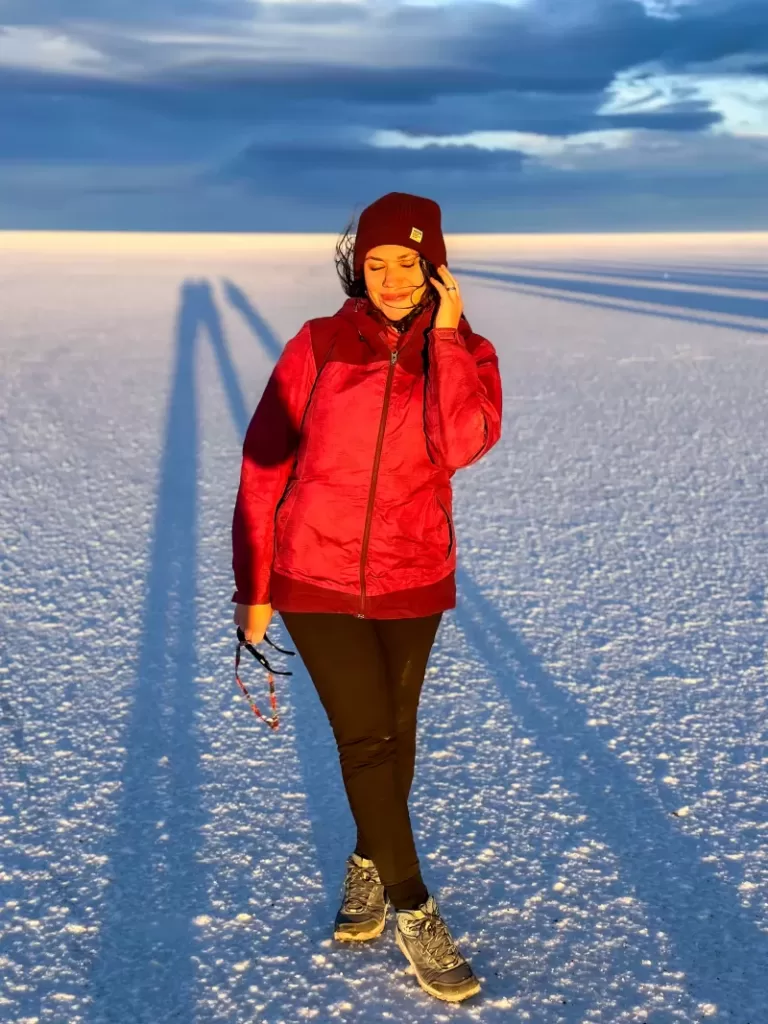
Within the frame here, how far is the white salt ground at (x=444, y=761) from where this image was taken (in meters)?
2.62

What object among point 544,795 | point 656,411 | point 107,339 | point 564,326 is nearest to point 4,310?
point 107,339

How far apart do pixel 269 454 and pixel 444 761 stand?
1.51 m

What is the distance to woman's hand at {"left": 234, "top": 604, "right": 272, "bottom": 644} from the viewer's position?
2.58 metres

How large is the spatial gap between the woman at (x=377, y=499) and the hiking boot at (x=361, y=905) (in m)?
0.12

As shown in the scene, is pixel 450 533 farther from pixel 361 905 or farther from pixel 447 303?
pixel 361 905

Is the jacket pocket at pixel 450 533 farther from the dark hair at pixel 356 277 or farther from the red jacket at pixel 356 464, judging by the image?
the dark hair at pixel 356 277

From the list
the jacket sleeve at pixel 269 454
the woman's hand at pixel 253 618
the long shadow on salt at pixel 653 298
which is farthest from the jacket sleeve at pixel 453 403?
the long shadow on salt at pixel 653 298

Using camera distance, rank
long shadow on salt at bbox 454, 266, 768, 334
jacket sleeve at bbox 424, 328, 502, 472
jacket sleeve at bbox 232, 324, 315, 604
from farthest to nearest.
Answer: long shadow on salt at bbox 454, 266, 768, 334 → jacket sleeve at bbox 232, 324, 315, 604 → jacket sleeve at bbox 424, 328, 502, 472

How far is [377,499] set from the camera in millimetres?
2496

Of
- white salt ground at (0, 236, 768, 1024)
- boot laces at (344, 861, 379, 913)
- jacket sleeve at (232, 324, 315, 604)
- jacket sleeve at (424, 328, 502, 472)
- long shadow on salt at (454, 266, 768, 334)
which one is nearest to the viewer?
jacket sleeve at (424, 328, 502, 472)

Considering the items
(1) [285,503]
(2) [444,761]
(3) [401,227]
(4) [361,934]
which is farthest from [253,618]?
(2) [444,761]

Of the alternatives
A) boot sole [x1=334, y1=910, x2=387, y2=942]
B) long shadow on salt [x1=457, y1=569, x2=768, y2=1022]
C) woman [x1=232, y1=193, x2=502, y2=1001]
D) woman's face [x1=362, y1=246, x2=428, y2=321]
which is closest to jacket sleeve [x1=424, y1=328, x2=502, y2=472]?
woman [x1=232, y1=193, x2=502, y2=1001]

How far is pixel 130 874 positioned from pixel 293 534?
1109 millimetres

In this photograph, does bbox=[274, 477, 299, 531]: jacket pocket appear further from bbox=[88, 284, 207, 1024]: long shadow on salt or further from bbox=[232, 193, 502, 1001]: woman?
bbox=[88, 284, 207, 1024]: long shadow on salt
